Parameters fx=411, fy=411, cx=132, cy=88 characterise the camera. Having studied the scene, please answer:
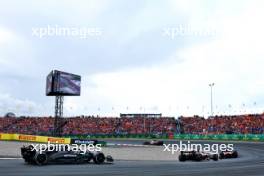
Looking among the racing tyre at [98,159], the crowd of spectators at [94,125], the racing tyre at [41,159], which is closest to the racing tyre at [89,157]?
the racing tyre at [98,159]

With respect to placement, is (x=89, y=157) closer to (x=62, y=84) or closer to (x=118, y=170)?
(x=118, y=170)

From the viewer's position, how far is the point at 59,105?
159ft

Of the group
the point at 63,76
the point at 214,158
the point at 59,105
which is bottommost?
the point at 214,158

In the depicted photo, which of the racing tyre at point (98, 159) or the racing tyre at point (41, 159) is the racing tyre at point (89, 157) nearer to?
the racing tyre at point (98, 159)

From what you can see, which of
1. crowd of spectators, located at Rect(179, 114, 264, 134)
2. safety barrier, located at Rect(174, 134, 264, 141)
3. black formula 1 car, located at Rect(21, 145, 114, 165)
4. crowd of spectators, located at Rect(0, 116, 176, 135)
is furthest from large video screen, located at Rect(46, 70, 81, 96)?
crowd of spectators, located at Rect(0, 116, 176, 135)

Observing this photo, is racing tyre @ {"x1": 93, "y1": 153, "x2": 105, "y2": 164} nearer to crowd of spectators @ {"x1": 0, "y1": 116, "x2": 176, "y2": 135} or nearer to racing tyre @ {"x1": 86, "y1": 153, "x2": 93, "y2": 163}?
racing tyre @ {"x1": 86, "y1": 153, "x2": 93, "y2": 163}

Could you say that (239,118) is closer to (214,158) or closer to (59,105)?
(59,105)

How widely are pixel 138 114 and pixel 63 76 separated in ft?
152

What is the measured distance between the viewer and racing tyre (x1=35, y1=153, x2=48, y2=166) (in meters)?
21.8

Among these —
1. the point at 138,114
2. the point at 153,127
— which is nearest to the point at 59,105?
the point at 153,127

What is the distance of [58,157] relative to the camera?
74.7 ft

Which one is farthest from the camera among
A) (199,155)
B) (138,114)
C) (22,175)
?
(138,114)

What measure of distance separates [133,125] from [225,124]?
19.2 metres

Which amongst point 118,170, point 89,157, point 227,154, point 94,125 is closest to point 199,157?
point 227,154
